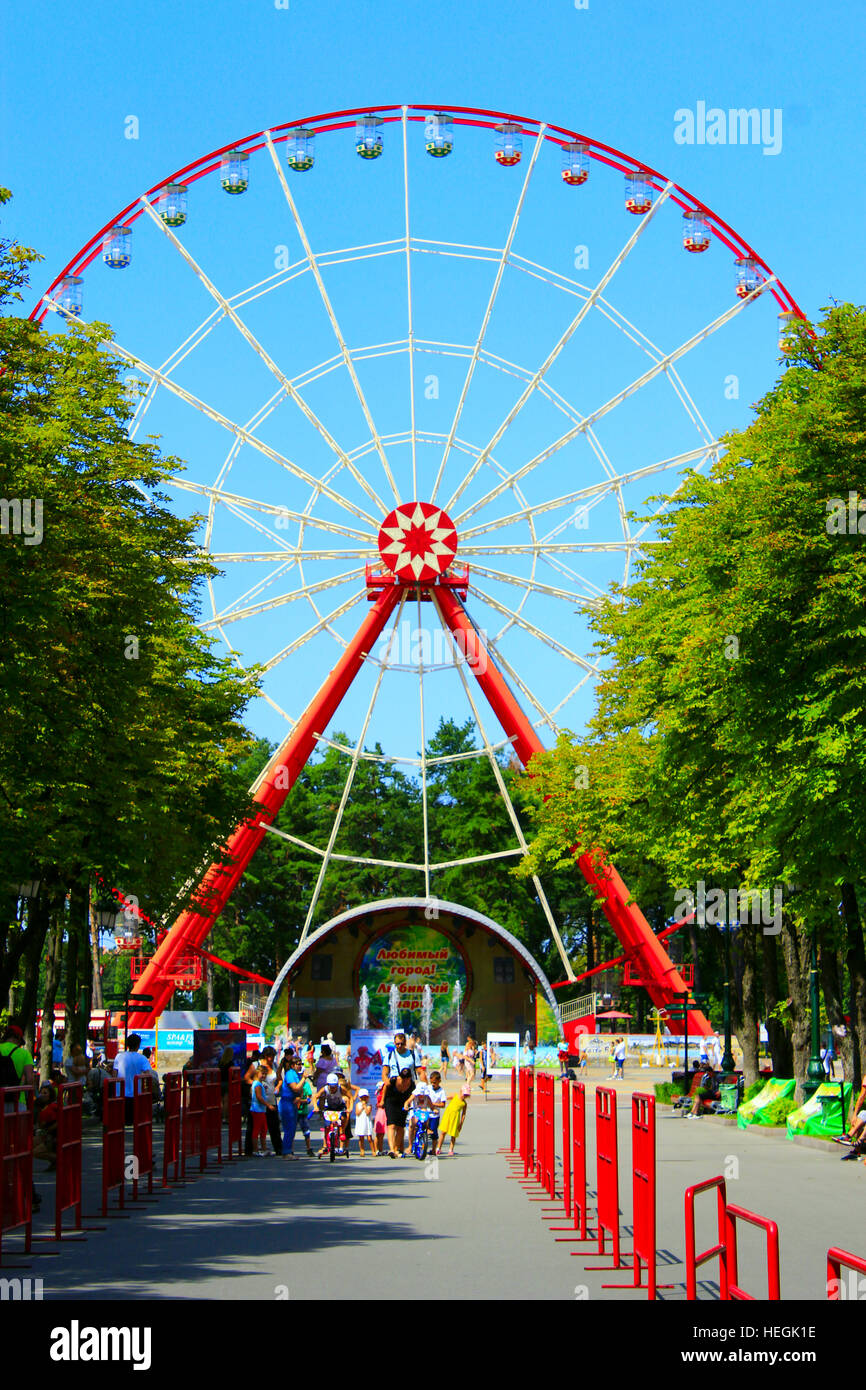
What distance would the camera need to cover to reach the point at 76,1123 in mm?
14906

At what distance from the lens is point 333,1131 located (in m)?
25.7

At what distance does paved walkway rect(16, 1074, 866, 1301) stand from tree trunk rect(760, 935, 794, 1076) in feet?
31.6

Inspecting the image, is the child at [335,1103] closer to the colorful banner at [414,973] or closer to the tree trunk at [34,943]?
the tree trunk at [34,943]

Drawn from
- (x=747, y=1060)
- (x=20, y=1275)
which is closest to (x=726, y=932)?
(x=747, y=1060)

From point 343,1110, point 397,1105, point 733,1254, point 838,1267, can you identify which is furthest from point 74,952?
point 838,1267

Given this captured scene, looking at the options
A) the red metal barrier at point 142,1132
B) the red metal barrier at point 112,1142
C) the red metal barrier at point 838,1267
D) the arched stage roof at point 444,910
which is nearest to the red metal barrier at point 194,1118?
the red metal barrier at point 142,1132

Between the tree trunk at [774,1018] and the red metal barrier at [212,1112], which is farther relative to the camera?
the tree trunk at [774,1018]

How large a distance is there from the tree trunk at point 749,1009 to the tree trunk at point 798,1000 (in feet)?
13.3

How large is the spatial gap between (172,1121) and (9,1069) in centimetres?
459

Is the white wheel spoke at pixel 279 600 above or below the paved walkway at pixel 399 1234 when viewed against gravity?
above

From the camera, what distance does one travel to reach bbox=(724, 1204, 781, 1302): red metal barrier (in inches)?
270

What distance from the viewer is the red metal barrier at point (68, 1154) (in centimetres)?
1420

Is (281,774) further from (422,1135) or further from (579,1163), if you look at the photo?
(579,1163)

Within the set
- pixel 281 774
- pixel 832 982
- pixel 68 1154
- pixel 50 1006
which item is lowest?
pixel 68 1154
